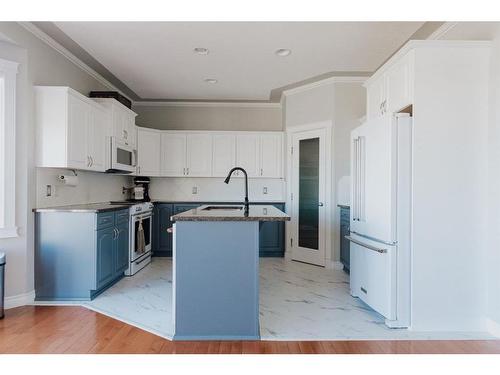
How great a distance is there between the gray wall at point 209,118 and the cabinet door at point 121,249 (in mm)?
2445

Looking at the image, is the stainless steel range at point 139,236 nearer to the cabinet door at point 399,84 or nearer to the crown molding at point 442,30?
the cabinet door at point 399,84

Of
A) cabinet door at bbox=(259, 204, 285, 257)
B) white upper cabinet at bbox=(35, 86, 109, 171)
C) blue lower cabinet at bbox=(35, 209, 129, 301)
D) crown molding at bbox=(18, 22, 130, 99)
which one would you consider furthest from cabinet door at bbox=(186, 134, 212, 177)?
blue lower cabinet at bbox=(35, 209, 129, 301)

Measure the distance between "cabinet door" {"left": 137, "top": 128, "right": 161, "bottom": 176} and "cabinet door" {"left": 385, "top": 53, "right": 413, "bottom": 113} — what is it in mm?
3743

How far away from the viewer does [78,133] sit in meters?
3.42

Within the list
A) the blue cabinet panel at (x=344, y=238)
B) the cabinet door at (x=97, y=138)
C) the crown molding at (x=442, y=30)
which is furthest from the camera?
the blue cabinet panel at (x=344, y=238)

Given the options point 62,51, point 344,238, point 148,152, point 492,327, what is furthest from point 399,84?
point 148,152

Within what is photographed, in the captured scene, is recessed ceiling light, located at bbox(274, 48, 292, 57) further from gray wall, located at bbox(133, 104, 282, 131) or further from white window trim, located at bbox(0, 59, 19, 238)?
white window trim, located at bbox(0, 59, 19, 238)

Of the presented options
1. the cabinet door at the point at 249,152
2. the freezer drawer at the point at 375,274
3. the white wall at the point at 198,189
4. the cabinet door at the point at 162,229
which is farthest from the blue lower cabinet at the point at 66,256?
the cabinet door at the point at 249,152

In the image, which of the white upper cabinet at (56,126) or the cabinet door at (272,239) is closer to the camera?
the white upper cabinet at (56,126)

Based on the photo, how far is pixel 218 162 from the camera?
546cm

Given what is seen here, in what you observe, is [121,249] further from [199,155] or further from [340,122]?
[340,122]

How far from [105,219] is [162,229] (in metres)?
1.80

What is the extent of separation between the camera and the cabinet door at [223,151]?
545 centimetres

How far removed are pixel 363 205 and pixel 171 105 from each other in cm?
410
